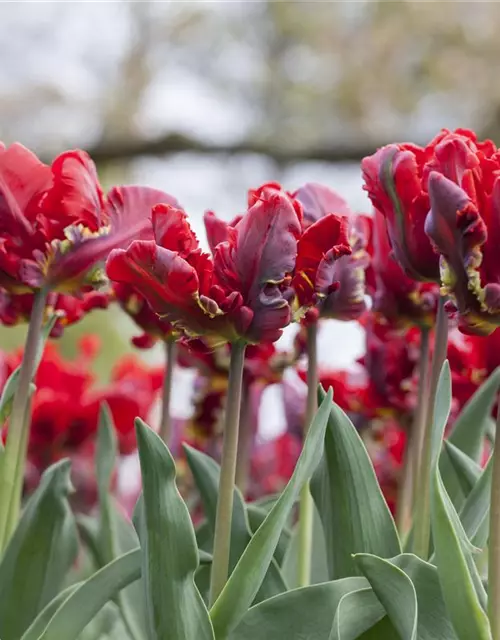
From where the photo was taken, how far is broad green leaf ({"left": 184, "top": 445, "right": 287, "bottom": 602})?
412 mm

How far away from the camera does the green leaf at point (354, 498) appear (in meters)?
0.39

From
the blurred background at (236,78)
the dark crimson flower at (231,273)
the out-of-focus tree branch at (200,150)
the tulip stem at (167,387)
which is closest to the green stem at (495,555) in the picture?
the dark crimson flower at (231,273)

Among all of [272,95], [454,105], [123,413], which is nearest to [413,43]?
[454,105]

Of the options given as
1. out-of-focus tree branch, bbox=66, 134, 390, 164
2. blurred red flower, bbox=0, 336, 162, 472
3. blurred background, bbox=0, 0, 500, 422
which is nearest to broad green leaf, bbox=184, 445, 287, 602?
blurred red flower, bbox=0, 336, 162, 472

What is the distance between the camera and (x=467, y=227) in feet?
1.13

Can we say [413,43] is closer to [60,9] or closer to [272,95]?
[272,95]

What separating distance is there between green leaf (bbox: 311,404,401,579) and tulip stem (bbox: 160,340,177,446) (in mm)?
133

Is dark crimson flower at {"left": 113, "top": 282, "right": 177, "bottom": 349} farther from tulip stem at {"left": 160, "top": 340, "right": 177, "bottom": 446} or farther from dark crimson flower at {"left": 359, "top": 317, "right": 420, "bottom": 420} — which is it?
dark crimson flower at {"left": 359, "top": 317, "right": 420, "bottom": 420}

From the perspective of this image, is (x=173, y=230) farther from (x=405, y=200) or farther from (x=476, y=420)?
(x=476, y=420)

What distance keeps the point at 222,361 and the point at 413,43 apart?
2692 mm

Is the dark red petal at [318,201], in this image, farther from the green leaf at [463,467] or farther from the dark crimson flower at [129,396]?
the dark crimson flower at [129,396]

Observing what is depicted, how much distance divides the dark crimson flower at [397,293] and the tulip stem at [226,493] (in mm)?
147

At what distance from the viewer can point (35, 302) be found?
44 cm

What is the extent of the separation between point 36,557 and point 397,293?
0.81 feet
